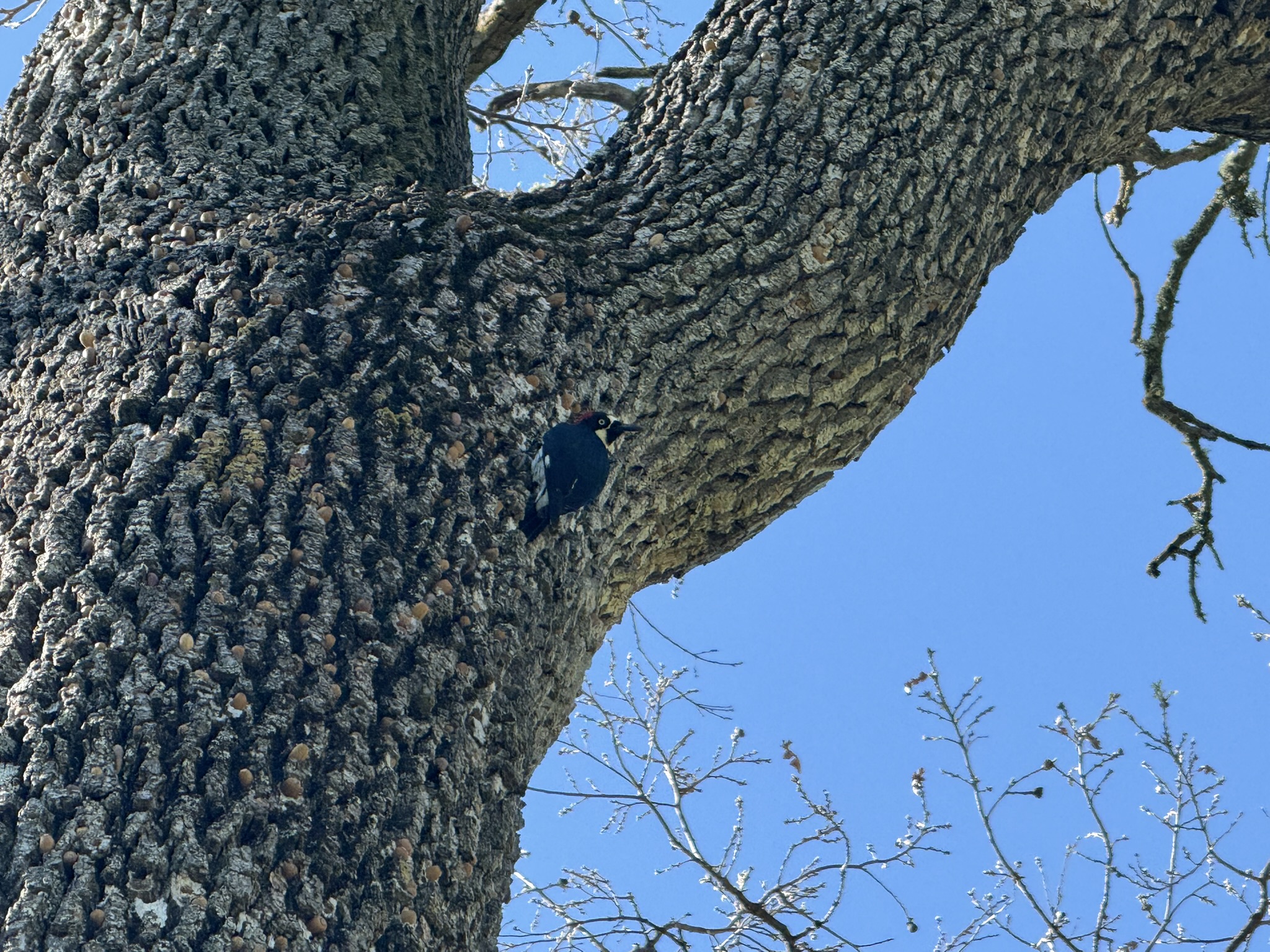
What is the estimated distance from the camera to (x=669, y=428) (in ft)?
7.18

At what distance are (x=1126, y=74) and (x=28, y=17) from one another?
3.86 m

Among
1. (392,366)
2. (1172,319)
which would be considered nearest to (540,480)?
(392,366)

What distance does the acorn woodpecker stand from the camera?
1902 mm

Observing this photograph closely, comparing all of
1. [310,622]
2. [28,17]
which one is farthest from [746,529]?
[28,17]

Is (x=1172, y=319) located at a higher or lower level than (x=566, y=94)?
lower

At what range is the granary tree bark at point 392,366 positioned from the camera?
1.51 m

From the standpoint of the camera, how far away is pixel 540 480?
193cm

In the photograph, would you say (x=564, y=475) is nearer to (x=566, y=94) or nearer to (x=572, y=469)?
(x=572, y=469)

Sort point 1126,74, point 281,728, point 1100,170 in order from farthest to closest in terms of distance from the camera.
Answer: point 1100,170, point 1126,74, point 281,728

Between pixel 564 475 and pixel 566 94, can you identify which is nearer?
pixel 564 475

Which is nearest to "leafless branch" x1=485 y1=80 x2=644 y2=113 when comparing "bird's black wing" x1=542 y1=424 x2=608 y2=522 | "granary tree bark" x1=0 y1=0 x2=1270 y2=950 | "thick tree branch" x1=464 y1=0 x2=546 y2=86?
"thick tree branch" x1=464 y1=0 x2=546 y2=86

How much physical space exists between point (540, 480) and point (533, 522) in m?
0.07

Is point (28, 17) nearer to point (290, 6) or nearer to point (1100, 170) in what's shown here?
point (290, 6)

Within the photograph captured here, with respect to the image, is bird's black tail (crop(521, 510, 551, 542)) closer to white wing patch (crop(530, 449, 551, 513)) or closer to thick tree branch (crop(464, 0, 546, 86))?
white wing patch (crop(530, 449, 551, 513))
